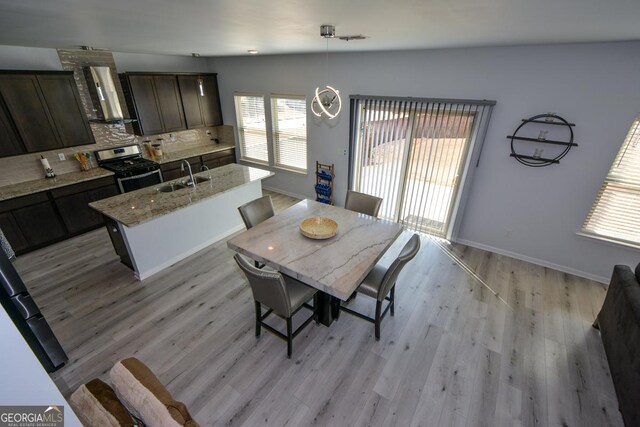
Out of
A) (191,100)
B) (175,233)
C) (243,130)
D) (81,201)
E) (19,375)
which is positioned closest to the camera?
(19,375)

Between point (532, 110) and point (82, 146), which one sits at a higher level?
point (532, 110)

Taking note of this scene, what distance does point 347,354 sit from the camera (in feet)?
8.29

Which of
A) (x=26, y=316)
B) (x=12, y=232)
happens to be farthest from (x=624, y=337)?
(x=12, y=232)

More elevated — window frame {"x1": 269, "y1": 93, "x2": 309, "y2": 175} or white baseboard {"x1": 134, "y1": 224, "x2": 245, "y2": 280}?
window frame {"x1": 269, "y1": 93, "x2": 309, "y2": 175}

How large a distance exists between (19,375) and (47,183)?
423cm

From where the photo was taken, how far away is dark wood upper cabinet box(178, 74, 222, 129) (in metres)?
5.45

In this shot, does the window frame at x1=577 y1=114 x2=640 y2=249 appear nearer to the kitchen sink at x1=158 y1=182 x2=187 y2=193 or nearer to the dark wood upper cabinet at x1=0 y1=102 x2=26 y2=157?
the kitchen sink at x1=158 y1=182 x2=187 y2=193

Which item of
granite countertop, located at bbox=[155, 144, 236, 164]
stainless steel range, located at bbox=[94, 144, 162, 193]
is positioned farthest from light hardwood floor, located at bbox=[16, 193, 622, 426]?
granite countertop, located at bbox=[155, 144, 236, 164]

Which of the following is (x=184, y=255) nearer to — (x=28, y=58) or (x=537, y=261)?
(x=28, y=58)

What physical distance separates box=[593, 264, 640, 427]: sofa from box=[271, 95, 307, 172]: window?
462cm

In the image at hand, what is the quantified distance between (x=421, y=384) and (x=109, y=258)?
4.18 m

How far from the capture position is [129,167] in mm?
4531

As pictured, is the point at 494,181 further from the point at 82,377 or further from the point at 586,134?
the point at 82,377

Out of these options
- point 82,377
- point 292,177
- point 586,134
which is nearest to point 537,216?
point 586,134
